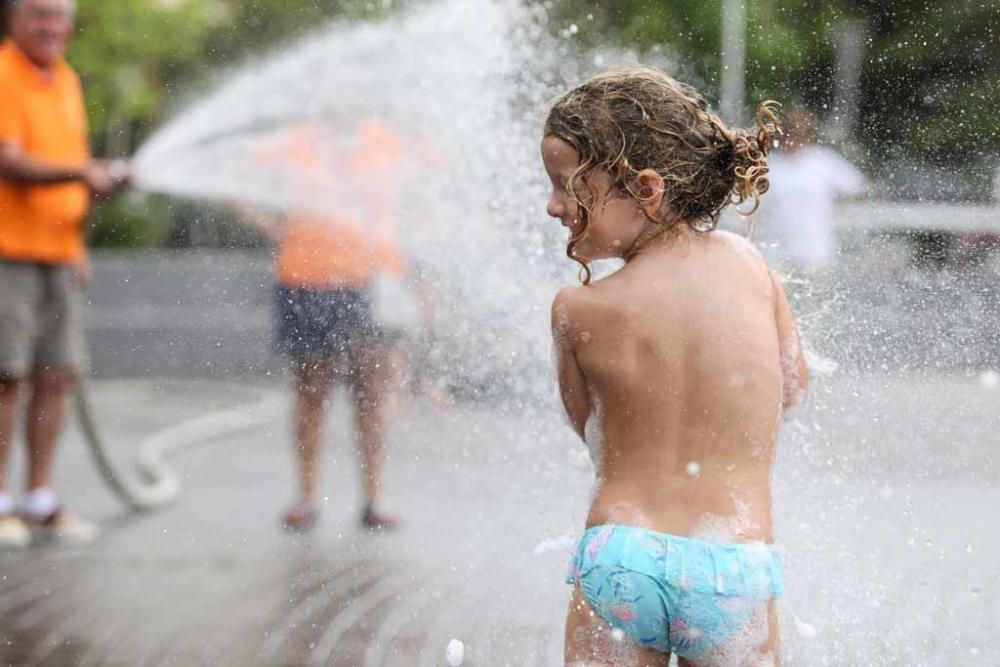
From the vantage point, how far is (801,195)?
184 inches

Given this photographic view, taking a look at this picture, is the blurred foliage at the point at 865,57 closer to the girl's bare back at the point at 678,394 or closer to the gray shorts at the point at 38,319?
the gray shorts at the point at 38,319

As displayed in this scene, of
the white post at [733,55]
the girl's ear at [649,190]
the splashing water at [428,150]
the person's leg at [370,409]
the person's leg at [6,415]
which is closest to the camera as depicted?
the girl's ear at [649,190]

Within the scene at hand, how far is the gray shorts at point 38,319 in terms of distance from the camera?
4.51m

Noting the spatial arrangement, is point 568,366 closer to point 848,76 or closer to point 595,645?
point 595,645

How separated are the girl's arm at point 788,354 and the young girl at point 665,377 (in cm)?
2

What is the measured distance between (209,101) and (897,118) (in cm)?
305

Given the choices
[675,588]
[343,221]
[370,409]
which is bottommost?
[370,409]

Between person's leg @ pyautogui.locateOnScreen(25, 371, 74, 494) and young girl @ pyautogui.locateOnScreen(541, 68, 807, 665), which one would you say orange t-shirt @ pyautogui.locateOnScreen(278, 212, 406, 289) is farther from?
young girl @ pyautogui.locateOnScreen(541, 68, 807, 665)

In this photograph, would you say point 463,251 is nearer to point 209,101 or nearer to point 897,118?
point 209,101

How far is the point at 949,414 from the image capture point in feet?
12.4

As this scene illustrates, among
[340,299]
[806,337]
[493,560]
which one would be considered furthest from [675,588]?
[340,299]

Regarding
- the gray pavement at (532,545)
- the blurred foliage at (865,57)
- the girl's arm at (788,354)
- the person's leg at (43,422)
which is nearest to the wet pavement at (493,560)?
the gray pavement at (532,545)

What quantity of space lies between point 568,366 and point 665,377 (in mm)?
162

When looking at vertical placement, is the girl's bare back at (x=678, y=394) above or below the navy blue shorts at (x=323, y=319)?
above
